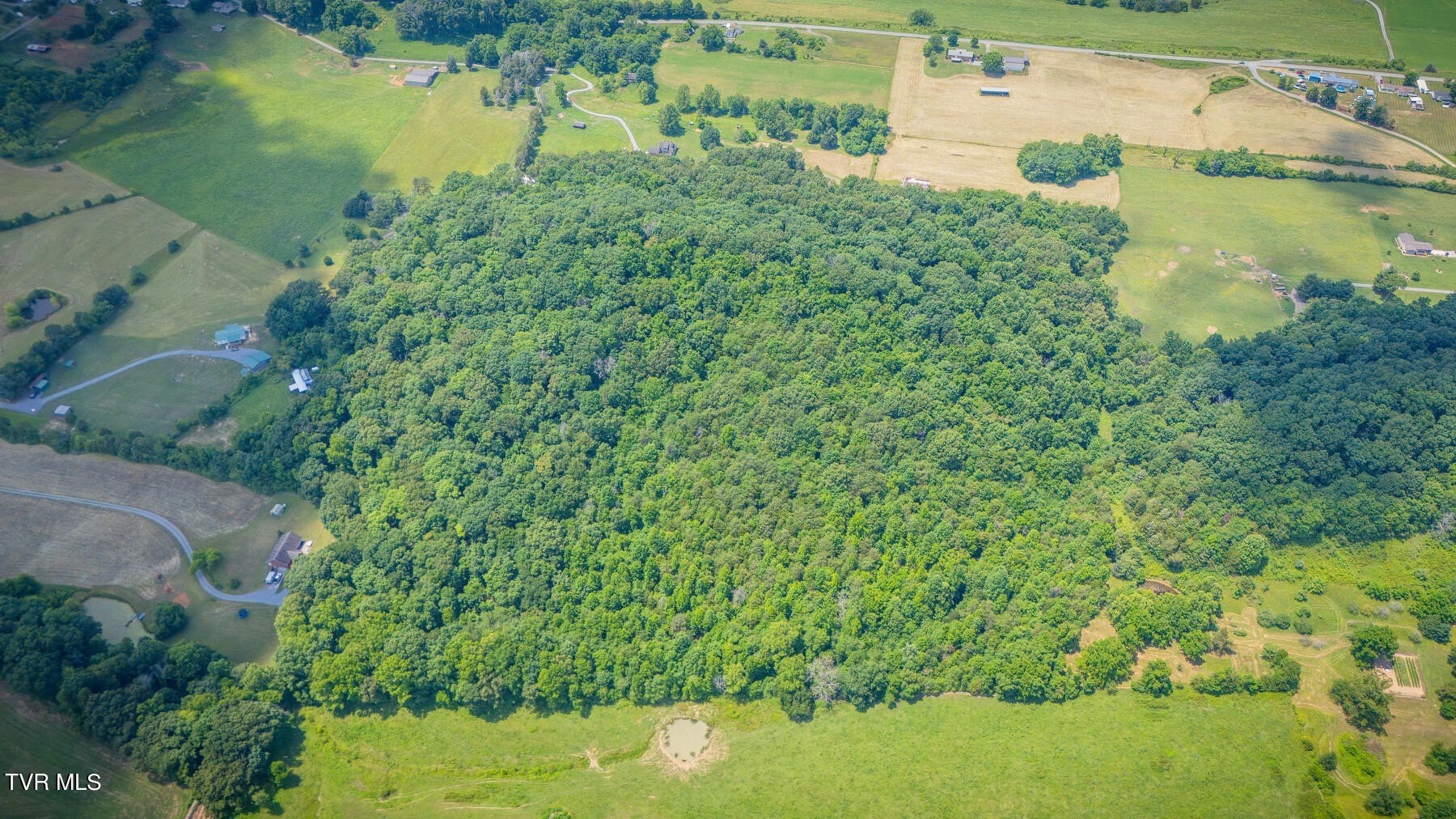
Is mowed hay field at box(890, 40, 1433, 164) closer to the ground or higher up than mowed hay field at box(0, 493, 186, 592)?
higher up

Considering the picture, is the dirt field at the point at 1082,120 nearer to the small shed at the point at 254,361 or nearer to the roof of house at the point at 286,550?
the small shed at the point at 254,361

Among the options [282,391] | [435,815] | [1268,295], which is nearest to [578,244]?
[282,391]

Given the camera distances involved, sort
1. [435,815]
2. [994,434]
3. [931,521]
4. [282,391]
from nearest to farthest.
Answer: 1. [435,815]
2. [931,521]
3. [994,434]
4. [282,391]

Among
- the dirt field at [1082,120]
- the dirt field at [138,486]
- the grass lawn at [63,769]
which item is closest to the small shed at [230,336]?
the dirt field at [138,486]

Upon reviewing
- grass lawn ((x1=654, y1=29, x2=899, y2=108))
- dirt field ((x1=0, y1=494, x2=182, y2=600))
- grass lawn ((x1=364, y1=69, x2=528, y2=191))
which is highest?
grass lawn ((x1=654, y1=29, x2=899, y2=108))

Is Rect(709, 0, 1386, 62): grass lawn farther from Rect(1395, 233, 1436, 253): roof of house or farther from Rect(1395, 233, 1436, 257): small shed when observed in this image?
Rect(1395, 233, 1436, 257): small shed

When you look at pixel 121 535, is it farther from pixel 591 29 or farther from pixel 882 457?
pixel 591 29

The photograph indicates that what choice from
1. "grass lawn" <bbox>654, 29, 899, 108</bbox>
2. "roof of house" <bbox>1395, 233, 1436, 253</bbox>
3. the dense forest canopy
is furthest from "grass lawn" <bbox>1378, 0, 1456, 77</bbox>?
"grass lawn" <bbox>654, 29, 899, 108</bbox>
